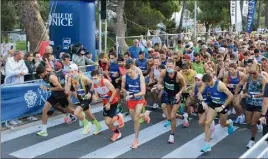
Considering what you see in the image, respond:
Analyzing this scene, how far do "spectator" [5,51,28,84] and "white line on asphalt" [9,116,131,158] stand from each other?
2.34m

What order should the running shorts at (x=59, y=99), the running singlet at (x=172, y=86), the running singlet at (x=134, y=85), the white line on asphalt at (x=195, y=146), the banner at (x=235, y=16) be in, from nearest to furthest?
the white line on asphalt at (x=195, y=146) < the running singlet at (x=134, y=85) < the running singlet at (x=172, y=86) < the running shorts at (x=59, y=99) < the banner at (x=235, y=16)

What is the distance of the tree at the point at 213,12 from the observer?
4162cm

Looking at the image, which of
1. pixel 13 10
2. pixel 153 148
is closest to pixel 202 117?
pixel 153 148

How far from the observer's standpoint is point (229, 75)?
9.77m

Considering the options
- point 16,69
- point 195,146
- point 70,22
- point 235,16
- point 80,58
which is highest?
point 235,16

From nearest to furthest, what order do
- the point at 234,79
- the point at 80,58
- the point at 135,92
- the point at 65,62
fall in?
the point at 135,92, the point at 234,79, the point at 65,62, the point at 80,58

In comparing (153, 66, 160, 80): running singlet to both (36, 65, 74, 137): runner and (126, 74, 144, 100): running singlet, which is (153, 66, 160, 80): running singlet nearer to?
(126, 74, 144, 100): running singlet

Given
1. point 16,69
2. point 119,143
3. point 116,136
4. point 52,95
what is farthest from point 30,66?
point 119,143

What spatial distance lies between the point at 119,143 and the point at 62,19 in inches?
304

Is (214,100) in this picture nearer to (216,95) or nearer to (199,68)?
(216,95)

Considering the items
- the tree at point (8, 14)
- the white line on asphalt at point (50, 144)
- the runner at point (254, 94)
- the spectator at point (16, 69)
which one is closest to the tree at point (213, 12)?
the tree at point (8, 14)

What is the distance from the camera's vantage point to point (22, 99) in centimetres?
996

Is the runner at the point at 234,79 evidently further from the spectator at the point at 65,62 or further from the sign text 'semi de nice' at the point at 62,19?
the sign text 'semi de nice' at the point at 62,19

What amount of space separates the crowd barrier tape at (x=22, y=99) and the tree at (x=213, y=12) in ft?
110
